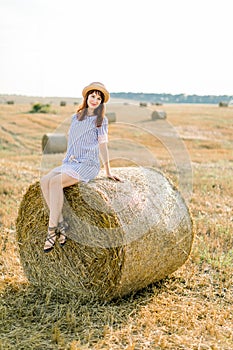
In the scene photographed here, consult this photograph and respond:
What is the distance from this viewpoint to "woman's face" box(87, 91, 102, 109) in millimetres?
5018

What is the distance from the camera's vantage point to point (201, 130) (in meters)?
25.9

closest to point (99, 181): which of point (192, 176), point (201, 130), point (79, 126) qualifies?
point (79, 126)

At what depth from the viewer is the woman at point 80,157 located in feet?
15.9

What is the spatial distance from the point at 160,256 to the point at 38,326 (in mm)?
1404

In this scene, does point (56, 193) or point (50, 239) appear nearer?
point (56, 193)

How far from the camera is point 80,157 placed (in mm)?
4984

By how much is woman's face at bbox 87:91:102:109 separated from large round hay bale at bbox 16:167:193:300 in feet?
2.32

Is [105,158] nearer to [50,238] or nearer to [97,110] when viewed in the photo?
[97,110]

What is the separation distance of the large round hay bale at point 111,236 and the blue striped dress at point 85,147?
0.13 meters

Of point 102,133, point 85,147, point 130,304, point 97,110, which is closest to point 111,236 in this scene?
point 130,304

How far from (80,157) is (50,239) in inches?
34.2

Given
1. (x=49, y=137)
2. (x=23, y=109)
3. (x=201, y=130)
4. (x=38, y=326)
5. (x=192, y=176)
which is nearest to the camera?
(x=38, y=326)

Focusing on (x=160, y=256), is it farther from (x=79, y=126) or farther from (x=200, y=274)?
(x=79, y=126)

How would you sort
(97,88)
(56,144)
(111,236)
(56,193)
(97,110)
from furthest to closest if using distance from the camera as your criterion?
(56,144), (97,110), (97,88), (56,193), (111,236)
